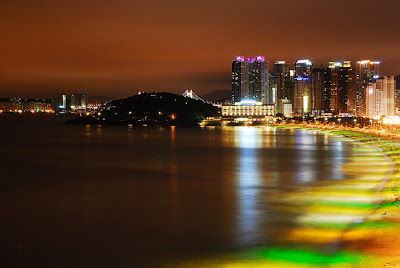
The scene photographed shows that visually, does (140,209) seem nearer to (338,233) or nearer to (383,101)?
(338,233)

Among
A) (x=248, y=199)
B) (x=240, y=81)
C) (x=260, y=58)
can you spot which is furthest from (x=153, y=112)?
(x=248, y=199)

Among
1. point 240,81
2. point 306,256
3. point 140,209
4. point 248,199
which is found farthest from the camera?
point 240,81

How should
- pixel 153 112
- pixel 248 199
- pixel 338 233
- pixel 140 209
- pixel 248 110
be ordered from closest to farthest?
pixel 338 233 → pixel 140 209 → pixel 248 199 → pixel 153 112 → pixel 248 110

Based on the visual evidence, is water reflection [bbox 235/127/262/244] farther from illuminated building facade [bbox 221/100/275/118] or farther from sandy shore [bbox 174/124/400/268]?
illuminated building facade [bbox 221/100/275/118]

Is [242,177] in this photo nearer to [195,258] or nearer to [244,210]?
[244,210]

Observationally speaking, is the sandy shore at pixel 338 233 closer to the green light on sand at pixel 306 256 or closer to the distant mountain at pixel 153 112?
the green light on sand at pixel 306 256

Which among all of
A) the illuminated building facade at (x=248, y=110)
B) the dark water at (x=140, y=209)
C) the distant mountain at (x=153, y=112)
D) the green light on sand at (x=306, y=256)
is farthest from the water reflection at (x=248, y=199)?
the illuminated building facade at (x=248, y=110)

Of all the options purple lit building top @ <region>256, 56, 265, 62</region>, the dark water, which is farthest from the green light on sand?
purple lit building top @ <region>256, 56, 265, 62</region>

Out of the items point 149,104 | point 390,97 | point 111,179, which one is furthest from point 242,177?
point 390,97
